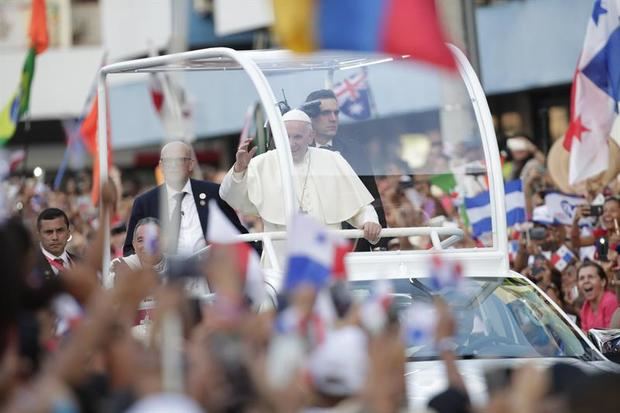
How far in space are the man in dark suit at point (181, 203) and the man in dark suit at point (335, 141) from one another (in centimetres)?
95

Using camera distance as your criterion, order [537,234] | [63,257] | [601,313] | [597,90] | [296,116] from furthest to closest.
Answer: [537,234], [597,90], [601,313], [63,257], [296,116]

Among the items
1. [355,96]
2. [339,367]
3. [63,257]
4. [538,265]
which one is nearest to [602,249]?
[538,265]

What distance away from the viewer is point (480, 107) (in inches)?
434

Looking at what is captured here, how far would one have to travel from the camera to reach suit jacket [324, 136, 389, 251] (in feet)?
36.9

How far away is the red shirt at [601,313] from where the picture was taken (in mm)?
12555

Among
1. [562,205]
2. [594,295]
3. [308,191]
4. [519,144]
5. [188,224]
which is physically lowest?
[594,295]

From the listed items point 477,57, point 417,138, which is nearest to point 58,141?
point 477,57

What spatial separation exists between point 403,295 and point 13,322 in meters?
4.28

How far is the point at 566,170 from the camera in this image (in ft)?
50.4

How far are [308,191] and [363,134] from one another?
788 millimetres

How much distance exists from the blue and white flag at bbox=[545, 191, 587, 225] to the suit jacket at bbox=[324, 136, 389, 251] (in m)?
Answer: 3.82

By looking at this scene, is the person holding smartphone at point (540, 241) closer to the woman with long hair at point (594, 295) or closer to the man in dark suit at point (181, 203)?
the woman with long hair at point (594, 295)

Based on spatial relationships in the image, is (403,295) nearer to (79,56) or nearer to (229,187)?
(229,187)

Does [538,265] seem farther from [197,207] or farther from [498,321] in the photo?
[498,321]
